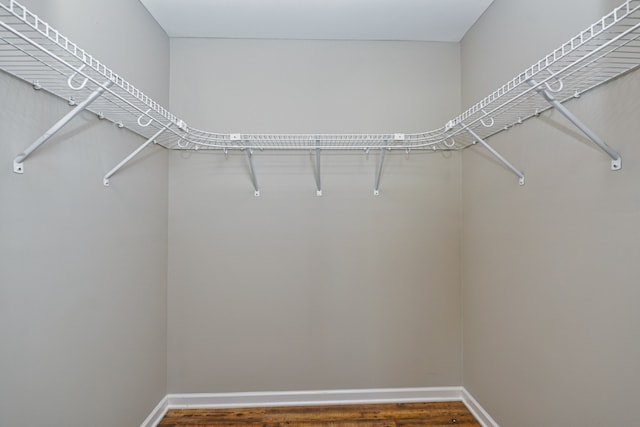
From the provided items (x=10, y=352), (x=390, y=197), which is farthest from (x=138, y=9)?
(x=390, y=197)

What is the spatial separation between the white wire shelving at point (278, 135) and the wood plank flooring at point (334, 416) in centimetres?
144

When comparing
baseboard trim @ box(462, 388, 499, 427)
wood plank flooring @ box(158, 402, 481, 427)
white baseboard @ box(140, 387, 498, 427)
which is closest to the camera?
baseboard trim @ box(462, 388, 499, 427)

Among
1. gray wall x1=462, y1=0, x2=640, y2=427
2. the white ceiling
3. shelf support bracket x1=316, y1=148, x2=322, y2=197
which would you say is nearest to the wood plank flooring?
gray wall x1=462, y1=0, x2=640, y2=427

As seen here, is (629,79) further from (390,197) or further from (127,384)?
(127,384)

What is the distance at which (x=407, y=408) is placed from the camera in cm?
194

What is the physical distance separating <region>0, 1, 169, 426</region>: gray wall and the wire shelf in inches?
3.4

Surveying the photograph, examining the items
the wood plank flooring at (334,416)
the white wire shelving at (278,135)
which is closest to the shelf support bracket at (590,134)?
the white wire shelving at (278,135)

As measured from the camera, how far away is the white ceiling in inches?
66.9

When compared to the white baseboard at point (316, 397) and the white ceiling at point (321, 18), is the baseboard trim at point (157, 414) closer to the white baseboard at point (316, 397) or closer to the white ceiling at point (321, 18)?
the white baseboard at point (316, 397)

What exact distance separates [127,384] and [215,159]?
1351 mm

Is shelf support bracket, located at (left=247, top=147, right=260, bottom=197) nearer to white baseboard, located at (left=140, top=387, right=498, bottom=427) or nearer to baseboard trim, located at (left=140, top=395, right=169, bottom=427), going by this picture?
white baseboard, located at (left=140, top=387, right=498, bottom=427)

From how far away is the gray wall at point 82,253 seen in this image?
97 cm

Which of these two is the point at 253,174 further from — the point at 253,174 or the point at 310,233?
the point at 310,233

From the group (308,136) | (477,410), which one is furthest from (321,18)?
(477,410)
